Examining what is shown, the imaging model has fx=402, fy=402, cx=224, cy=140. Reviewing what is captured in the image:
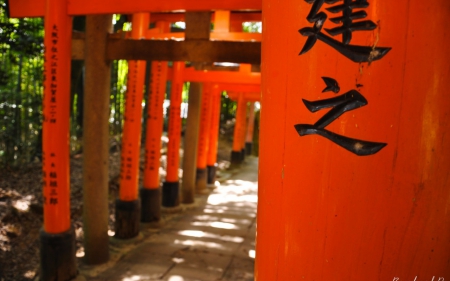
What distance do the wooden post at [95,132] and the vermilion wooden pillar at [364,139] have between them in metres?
3.79

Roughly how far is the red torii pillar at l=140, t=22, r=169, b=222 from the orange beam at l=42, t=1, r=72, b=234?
221 centimetres

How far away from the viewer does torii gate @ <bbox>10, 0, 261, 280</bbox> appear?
3.80 meters

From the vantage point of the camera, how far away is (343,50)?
3.47 ft

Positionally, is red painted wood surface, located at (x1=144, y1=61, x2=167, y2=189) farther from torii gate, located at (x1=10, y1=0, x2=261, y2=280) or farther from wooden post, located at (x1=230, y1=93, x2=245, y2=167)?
wooden post, located at (x1=230, y1=93, x2=245, y2=167)

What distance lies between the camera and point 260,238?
4.26ft

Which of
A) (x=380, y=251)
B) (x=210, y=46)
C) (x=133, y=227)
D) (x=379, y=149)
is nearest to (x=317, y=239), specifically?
(x=380, y=251)

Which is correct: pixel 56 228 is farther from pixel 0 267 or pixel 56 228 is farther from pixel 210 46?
pixel 210 46

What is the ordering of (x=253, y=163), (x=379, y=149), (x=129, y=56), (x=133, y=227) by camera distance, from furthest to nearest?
1. (x=253, y=163)
2. (x=133, y=227)
3. (x=129, y=56)
4. (x=379, y=149)

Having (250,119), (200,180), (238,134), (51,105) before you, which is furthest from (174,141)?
(250,119)

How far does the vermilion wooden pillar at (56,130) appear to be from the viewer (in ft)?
12.6

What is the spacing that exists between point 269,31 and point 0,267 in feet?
17.4

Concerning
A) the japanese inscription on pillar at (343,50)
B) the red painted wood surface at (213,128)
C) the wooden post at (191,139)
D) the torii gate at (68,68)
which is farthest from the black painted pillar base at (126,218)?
the red painted wood surface at (213,128)

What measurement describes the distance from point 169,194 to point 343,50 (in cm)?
685

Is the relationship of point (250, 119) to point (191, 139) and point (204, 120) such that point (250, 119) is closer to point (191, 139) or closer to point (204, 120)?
point (204, 120)
